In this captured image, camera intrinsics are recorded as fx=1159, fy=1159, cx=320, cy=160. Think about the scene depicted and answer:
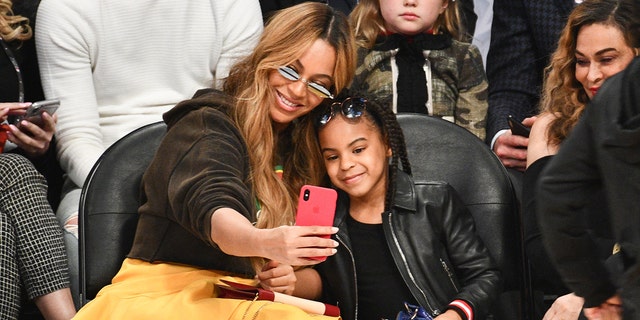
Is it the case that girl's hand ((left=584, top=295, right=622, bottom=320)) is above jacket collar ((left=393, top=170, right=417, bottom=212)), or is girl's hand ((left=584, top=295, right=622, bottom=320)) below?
above

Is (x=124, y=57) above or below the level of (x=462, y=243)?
above

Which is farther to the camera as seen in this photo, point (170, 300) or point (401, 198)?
point (401, 198)

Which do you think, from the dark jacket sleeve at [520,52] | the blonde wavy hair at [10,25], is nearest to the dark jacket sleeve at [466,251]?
the dark jacket sleeve at [520,52]

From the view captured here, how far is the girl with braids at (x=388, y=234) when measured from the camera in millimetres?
3861

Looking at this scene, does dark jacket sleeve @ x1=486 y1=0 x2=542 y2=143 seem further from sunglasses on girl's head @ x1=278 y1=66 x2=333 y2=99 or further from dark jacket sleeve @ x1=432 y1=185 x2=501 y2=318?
sunglasses on girl's head @ x1=278 y1=66 x2=333 y2=99

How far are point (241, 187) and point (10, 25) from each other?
1.97 metres

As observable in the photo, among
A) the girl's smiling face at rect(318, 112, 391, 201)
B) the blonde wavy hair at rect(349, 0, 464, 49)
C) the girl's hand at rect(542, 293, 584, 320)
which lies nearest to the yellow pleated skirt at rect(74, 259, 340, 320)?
the girl's smiling face at rect(318, 112, 391, 201)

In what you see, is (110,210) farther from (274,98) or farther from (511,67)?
(511,67)

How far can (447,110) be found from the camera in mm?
4969

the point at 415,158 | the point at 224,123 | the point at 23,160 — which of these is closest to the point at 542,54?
the point at 415,158

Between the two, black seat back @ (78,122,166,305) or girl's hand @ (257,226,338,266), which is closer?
girl's hand @ (257,226,338,266)

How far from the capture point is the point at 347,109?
4043 millimetres

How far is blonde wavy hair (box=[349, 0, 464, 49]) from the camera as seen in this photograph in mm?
5008

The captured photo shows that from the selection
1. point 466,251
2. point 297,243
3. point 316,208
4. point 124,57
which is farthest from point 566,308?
point 124,57
